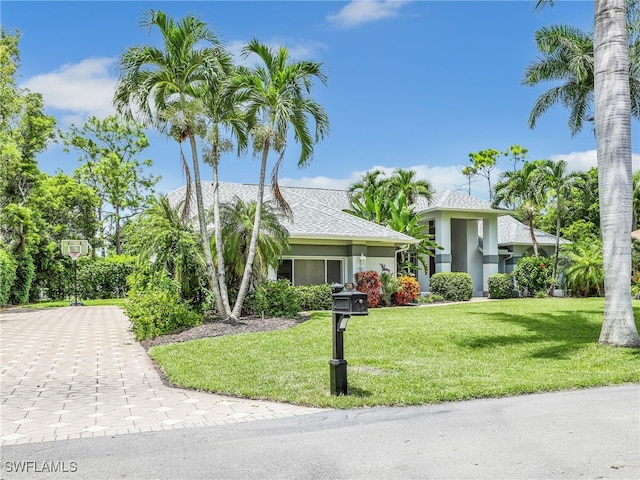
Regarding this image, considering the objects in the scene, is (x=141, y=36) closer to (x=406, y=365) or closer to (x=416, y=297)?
(x=406, y=365)

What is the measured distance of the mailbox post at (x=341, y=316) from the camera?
259 inches

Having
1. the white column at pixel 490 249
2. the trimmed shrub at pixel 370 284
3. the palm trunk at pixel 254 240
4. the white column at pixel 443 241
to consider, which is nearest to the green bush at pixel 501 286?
the white column at pixel 490 249

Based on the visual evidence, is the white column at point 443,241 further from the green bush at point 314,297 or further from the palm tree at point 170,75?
the palm tree at point 170,75

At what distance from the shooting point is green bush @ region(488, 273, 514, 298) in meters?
26.5

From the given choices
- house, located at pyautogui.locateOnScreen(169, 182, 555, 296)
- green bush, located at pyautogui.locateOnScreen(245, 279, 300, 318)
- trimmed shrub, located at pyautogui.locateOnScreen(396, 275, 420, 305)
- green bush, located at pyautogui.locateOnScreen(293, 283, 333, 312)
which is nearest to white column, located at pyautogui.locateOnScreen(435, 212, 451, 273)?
house, located at pyautogui.locateOnScreen(169, 182, 555, 296)

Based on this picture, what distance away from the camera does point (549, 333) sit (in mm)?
12984

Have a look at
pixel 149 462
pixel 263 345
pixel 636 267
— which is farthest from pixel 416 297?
pixel 149 462

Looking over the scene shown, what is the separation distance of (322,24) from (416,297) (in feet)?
40.9

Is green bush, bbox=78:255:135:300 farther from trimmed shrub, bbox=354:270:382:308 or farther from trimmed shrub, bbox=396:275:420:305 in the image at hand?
trimmed shrub, bbox=396:275:420:305

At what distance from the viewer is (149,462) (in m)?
4.56

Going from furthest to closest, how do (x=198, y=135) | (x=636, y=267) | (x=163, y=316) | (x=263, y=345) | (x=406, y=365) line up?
(x=636, y=267) < (x=198, y=135) < (x=163, y=316) < (x=263, y=345) < (x=406, y=365)

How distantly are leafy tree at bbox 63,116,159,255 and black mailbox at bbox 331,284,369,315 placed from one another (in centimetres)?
3712

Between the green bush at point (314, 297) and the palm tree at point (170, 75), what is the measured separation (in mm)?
5921

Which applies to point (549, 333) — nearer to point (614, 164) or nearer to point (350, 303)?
point (614, 164)
